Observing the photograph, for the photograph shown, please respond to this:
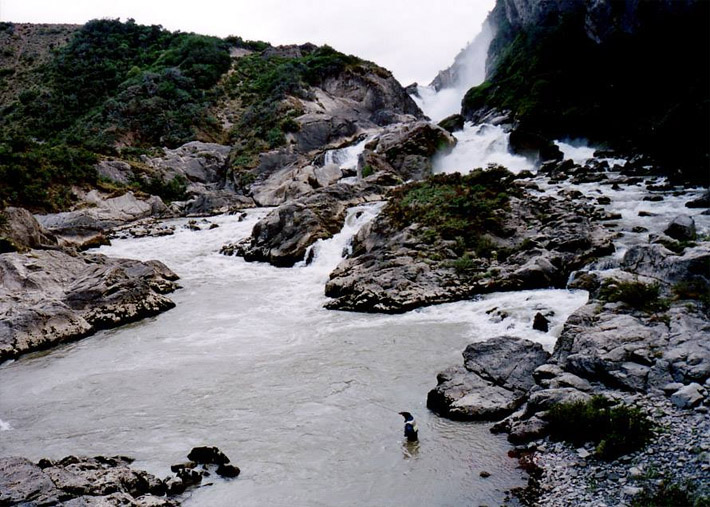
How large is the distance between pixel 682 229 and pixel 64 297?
2133 cm

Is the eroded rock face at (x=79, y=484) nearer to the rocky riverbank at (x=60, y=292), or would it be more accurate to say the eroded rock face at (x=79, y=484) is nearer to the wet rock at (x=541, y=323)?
the rocky riverbank at (x=60, y=292)

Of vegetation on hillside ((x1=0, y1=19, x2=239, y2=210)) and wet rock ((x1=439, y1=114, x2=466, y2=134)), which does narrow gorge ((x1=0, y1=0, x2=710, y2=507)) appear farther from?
wet rock ((x1=439, y1=114, x2=466, y2=134))

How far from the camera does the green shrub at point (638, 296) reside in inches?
448

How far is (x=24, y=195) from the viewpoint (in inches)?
1432

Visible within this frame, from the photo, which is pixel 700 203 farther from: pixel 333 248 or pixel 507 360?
pixel 333 248

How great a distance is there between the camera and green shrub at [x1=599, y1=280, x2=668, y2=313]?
37.4 feet

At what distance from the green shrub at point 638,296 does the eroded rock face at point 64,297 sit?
1592 centimetres

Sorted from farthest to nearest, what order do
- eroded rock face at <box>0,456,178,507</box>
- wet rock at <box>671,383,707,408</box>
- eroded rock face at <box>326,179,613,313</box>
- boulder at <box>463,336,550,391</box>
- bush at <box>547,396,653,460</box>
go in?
eroded rock face at <box>326,179,613,313</box>, boulder at <box>463,336,550,391</box>, wet rock at <box>671,383,707,408</box>, bush at <box>547,396,653,460</box>, eroded rock face at <box>0,456,178,507</box>

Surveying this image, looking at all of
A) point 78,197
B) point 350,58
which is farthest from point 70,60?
point 78,197

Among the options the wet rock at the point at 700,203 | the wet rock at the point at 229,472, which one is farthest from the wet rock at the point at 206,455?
the wet rock at the point at 700,203

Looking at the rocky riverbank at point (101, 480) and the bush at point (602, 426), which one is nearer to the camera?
the rocky riverbank at point (101, 480)

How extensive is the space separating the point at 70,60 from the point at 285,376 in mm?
78478

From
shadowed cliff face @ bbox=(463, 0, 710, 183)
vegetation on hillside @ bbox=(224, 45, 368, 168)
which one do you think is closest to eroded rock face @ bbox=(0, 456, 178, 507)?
shadowed cliff face @ bbox=(463, 0, 710, 183)

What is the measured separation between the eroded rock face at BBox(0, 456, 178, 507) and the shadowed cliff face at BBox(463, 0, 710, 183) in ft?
92.2
